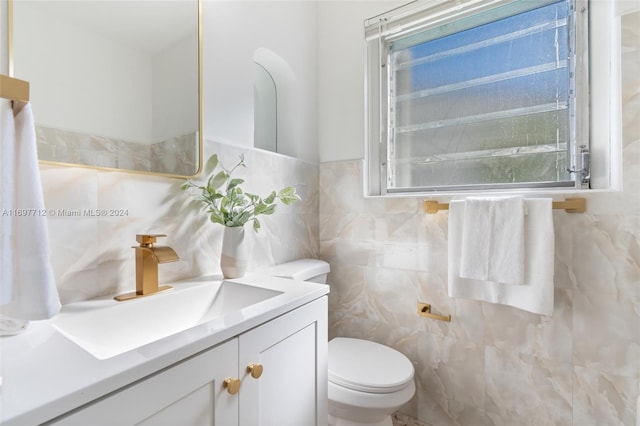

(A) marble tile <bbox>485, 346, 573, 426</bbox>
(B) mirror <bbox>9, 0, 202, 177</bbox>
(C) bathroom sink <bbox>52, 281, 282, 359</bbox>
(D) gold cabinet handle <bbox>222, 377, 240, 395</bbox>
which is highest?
(B) mirror <bbox>9, 0, 202, 177</bbox>

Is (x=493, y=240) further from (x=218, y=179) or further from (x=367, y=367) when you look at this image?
(x=218, y=179)

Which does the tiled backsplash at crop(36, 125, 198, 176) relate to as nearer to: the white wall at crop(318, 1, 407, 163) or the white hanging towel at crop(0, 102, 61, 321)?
the white hanging towel at crop(0, 102, 61, 321)

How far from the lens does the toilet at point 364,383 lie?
Result: 1.11 metres

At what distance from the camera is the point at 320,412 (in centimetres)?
98

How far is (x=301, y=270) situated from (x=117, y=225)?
0.75 meters

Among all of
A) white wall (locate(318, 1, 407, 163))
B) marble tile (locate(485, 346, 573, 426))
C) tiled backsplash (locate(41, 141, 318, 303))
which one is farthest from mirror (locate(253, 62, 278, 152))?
marble tile (locate(485, 346, 573, 426))

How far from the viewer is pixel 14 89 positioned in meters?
0.44

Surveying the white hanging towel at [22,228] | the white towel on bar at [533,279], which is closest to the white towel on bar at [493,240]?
the white towel on bar at [533,279]

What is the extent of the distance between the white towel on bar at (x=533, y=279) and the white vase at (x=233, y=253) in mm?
904

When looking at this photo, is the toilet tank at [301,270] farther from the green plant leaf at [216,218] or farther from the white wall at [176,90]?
the white wall at [176,90]

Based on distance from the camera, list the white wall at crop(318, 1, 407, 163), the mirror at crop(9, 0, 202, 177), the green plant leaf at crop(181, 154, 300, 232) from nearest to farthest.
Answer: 1. the mirror at crop(9, 0, 202, 177)
2. the green plant leaf at crop(181, 154, 300, 232)
3. the white wall at crop(318, 1, 407, 163)

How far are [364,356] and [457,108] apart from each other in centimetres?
129

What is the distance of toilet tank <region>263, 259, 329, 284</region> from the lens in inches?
52.6

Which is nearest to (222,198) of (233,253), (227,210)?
(227,210)
